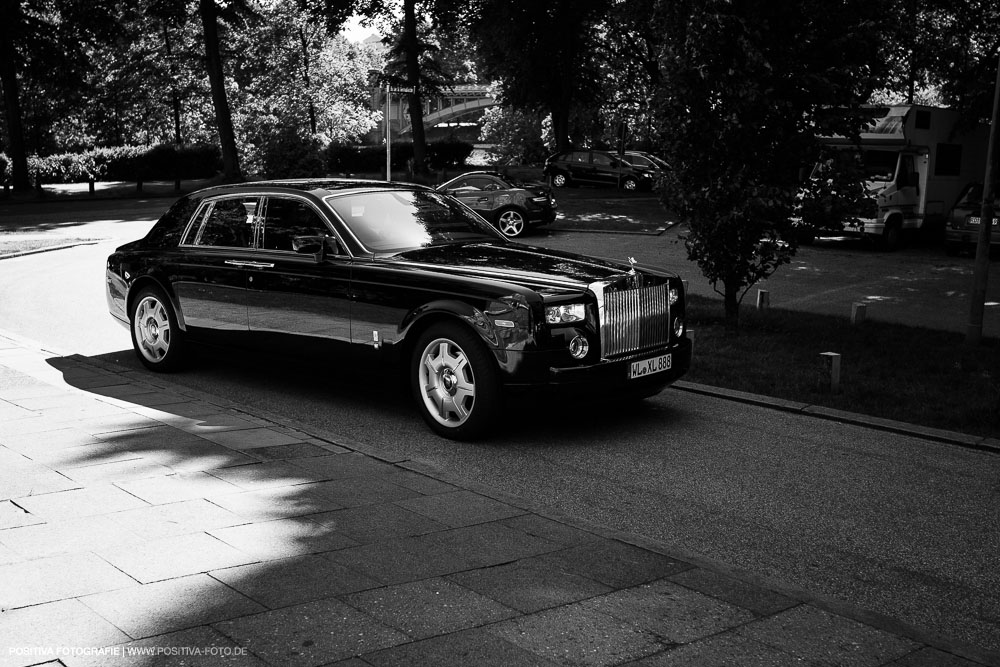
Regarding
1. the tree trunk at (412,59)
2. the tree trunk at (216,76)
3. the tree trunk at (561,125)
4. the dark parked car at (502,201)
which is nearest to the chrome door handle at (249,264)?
the dark parked car at (502,201)

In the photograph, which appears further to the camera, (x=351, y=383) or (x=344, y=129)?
(x=344, y=129)

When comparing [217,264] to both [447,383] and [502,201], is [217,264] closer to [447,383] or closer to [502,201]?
[447,383]

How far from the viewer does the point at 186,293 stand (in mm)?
8453

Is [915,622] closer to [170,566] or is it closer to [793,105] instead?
[170,566]

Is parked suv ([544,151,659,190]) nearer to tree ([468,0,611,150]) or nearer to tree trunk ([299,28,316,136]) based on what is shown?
tree ([468,0,611,150])

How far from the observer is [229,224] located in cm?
834

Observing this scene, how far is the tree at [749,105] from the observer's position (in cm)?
1069

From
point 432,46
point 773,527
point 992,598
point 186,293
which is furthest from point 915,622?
point 432,46

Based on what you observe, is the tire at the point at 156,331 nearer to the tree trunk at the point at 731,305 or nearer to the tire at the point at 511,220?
the tree trunk at the point at 731,305

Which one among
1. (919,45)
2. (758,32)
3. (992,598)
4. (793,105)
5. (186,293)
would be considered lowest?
(992,598)

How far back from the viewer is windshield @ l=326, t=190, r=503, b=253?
24.4 feet

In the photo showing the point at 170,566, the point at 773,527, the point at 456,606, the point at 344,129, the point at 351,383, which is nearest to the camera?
the point at 456,606

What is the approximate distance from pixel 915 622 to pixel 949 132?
23.0 m

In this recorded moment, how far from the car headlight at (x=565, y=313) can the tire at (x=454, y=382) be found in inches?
18.3
